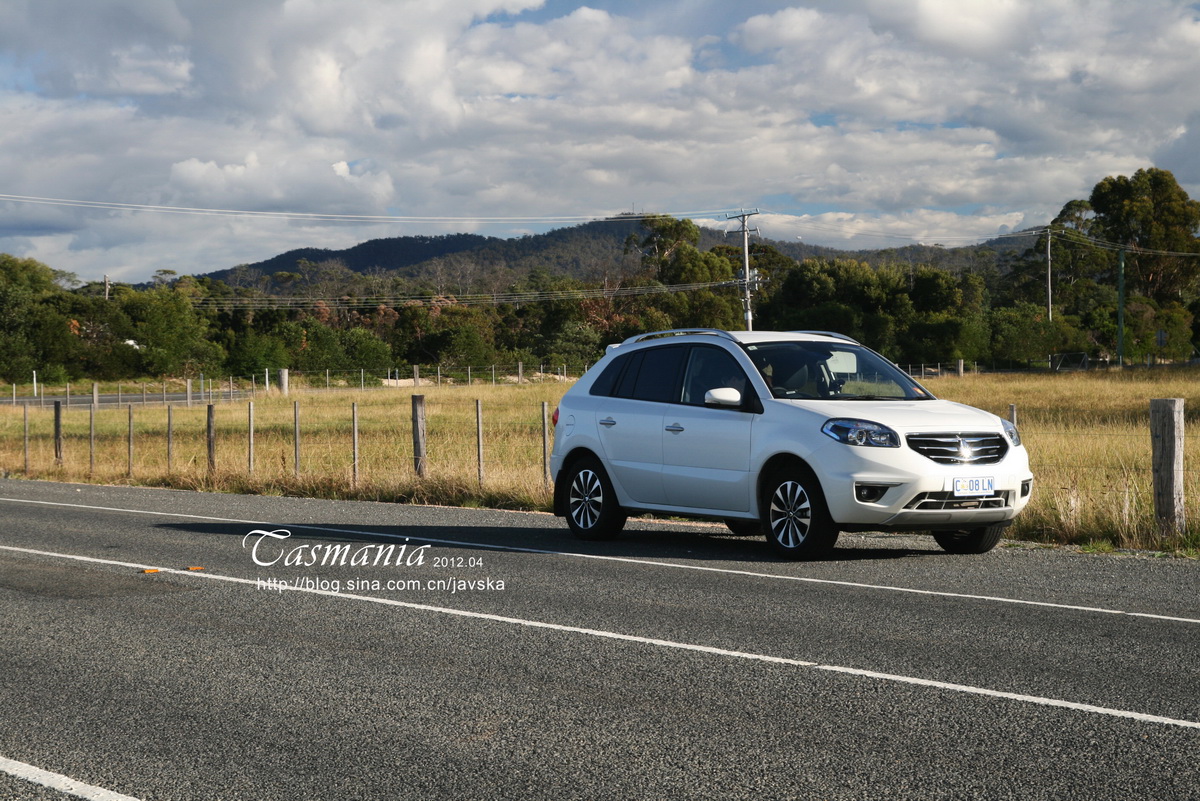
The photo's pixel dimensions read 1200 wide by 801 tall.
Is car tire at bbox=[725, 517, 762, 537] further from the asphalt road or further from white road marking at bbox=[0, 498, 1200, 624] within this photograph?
white road marking at bbox=[0, 498, 1200, 624]

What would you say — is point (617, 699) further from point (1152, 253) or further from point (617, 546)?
point (1152, 253)

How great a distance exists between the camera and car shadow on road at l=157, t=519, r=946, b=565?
35.5 ft

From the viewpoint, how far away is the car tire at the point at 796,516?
977 centimetres

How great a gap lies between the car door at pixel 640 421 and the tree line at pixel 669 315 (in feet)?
210

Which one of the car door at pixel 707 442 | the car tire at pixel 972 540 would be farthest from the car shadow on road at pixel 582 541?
the car door at pixel 707 442

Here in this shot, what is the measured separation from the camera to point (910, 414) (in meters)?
9.82

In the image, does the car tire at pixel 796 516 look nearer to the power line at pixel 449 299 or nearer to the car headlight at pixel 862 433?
the car headlight at pixel 862 433

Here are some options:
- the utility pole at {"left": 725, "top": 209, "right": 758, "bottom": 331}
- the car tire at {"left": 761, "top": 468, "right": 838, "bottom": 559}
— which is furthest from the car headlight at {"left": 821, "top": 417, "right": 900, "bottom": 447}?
the utility pole at {"left": 725, "top": 209, "right": 758, "bottom": 331}

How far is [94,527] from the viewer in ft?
46.4

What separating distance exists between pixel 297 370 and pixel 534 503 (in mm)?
66533

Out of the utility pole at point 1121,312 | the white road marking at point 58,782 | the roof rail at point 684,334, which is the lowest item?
the white road marking at point 58,782

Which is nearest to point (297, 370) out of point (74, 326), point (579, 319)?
point (74, 326)

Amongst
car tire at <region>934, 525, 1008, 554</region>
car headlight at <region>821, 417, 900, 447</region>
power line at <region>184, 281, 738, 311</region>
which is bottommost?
car tire at <region>934, 525, 1008, 554</region>

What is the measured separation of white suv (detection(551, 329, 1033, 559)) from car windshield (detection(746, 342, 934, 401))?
14mm
